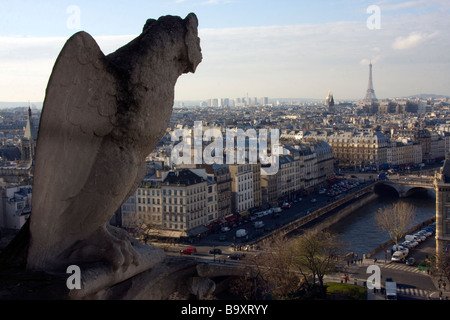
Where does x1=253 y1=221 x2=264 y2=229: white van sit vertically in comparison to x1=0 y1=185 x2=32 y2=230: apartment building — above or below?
below

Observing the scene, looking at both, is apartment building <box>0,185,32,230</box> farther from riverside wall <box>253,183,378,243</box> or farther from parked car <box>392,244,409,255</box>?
parked car <box>392,244,409,255</box>

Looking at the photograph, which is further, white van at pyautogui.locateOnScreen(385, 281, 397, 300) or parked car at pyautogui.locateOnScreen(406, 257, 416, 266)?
parked car at pyautogui.locateOnScreen(406, 257, 416, 266)

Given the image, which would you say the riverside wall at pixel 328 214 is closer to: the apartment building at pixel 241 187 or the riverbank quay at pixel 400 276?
the apartment building at pixel 241 187

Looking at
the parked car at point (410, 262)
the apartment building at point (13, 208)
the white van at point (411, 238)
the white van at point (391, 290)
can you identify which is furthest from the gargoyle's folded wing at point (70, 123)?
the white van at point (411, 238)

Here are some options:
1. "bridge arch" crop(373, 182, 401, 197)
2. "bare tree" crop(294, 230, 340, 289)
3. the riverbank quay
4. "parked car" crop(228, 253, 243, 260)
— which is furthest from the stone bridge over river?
"bare tree" crop(294, 230, 340, 289)

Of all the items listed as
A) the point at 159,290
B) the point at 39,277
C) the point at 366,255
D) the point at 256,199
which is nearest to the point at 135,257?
the point at 159,290

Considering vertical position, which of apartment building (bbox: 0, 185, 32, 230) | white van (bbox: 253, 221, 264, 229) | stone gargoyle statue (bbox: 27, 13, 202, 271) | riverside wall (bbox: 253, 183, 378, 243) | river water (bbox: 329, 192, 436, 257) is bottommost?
A: river water (bbox: 329, 192, 436, 257)
